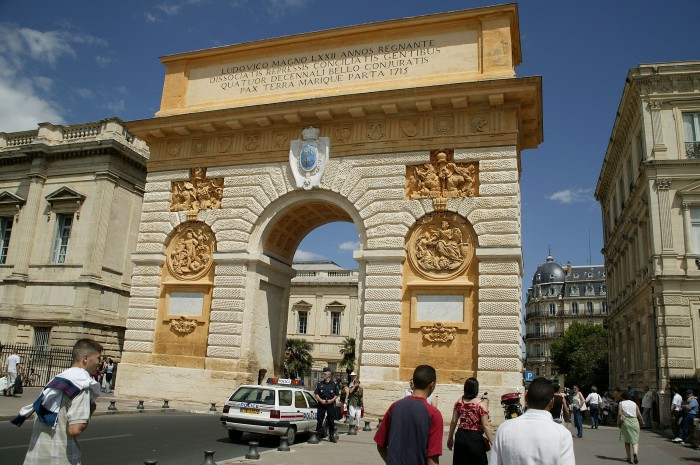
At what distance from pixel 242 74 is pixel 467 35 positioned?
8.44 meters

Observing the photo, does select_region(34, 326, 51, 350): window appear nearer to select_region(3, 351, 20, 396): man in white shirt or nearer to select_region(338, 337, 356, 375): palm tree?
select_region(3, 351, 20, 396): man in white shirt

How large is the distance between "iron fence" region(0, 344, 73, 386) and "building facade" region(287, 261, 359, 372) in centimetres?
2744

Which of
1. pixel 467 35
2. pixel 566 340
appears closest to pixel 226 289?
pixel 467 35

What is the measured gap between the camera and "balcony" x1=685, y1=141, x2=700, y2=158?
2498cm

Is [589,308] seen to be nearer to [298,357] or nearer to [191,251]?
[298,357]

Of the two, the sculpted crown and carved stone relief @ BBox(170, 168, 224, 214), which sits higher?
the sculpted crown

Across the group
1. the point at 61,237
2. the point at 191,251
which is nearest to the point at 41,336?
the point at 61,237

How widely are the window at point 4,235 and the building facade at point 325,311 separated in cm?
2578

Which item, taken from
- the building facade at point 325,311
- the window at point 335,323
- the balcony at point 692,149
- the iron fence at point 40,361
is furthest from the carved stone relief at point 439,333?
the window at point 335,323

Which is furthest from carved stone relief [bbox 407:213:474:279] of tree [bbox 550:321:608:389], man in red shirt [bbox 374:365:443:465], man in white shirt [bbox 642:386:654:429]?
tree [bbox 550:321:608:389]

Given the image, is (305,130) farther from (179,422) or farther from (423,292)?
(179,422)

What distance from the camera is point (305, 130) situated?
20.2 metres

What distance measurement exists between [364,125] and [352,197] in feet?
8.34

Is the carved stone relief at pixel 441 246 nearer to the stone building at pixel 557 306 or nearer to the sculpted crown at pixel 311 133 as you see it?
the sculpted crown at pixel 311 133
